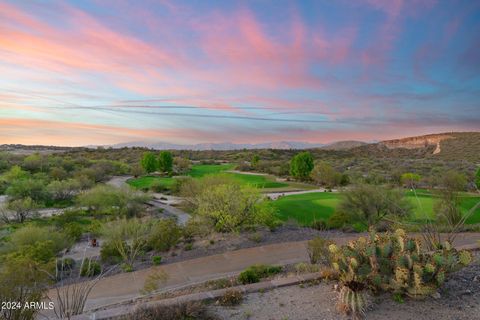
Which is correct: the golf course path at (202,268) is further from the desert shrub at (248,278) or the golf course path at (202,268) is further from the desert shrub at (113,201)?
the desert shrub at (113,201)

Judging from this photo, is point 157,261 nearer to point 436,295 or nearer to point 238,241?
point 238,241

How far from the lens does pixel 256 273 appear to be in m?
10.1

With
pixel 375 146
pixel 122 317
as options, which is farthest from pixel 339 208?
pixel 375 146

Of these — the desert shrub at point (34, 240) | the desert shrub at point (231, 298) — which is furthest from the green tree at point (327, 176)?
the desert shrub at point (231, 298)

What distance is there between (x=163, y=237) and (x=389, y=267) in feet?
38.2

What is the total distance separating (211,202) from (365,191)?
9580 millimetres

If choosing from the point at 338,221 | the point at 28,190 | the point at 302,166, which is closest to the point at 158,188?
the point at 28,190

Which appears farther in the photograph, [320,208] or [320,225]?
[320,208]

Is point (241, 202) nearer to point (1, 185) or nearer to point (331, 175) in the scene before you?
point (331, 175)

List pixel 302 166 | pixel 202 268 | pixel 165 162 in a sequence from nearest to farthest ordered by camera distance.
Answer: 1. pixel 202 268
2. pixel 302 166
3. pixel 165 162

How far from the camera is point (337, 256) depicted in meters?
7.91

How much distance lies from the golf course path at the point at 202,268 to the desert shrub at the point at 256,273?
6.66ft

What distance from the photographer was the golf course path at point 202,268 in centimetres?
1153

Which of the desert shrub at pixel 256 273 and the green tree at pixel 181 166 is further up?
the desert shrub at pixel 256 273
